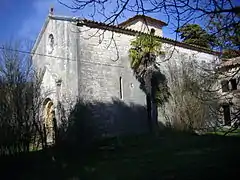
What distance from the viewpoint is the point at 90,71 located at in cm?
1683

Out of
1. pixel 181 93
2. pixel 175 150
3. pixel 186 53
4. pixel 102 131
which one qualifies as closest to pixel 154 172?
pixel 175 150

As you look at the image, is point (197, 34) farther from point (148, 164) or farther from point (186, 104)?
point (186, 104)

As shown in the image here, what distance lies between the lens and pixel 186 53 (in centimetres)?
2297

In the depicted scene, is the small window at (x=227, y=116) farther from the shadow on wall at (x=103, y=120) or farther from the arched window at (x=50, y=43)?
the arched window at (x=50, y=43)

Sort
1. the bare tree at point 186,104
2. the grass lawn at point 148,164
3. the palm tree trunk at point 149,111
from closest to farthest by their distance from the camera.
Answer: the grass lawn at point 148,164, the bare tree at point 186,104, the palm tree trunk at point 149,111

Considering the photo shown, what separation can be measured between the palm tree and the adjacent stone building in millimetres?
430

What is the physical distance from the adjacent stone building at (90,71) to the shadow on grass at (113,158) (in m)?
1.00

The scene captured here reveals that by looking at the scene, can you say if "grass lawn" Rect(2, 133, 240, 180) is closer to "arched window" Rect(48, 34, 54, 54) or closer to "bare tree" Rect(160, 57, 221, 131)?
"bare tree" Rect(160, 57, 221, 131)

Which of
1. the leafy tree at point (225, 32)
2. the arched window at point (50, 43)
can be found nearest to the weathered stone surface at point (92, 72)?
the arched window at point (50, 43)

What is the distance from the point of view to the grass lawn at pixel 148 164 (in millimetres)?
7902

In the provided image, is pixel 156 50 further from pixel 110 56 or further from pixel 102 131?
pixel 102 131

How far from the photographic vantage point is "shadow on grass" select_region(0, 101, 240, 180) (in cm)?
818

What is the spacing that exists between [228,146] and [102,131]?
7.08 metres

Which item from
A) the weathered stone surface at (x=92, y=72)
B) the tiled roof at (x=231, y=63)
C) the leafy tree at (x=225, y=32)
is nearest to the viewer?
the leafy tree at (x=225, y=32)
